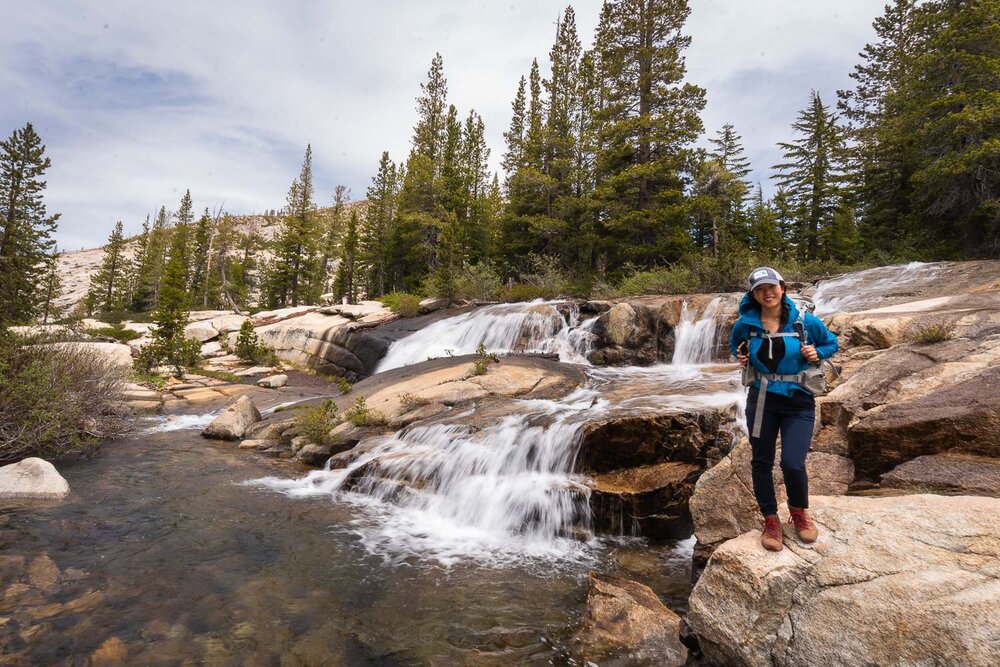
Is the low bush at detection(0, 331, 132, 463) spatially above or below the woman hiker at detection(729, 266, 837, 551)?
below

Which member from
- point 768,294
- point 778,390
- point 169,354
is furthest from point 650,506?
point 169,354

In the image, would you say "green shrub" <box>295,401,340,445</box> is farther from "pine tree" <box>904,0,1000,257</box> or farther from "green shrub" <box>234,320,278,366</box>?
"pine tree" <box>904,0,1000,257</box>

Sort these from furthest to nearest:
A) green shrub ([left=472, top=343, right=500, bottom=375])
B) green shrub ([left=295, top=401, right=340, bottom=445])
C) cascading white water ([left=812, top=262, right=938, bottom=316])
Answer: cascading white water ([left=812, top=262, right=938, bottom=316]) → green shrub ([left=472, top=343, right=500, bottom=375]) → green shrub ([left=295, top=401, right=340, bottom=445])

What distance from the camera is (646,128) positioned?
26203 mm

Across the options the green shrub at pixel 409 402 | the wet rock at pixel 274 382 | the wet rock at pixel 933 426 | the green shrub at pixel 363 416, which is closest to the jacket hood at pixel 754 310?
the wet rock at pixel 933 426

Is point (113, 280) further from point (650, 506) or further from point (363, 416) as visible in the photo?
point (650, 506)

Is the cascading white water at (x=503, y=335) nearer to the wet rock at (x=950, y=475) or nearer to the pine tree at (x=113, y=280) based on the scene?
the wet rock at (x=950, y=475)

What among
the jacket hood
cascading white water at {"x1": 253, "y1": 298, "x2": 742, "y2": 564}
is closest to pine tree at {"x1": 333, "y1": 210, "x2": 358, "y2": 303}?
cascading white water at {"x1": 253, "y1": 298, "x2": 742, "y2": 564}

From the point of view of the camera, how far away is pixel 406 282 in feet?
153

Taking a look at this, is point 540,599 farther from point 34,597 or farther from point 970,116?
point 970,116

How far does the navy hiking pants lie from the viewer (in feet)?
12.4

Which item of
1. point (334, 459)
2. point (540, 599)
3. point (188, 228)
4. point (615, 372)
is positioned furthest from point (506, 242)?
point (188, 228)

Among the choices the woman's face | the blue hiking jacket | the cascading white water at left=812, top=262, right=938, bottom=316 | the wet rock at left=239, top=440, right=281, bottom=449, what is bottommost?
the wet rock at left=239, top=440, right=281, bottom=449

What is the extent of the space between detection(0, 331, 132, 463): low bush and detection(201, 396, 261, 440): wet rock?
199 cm
